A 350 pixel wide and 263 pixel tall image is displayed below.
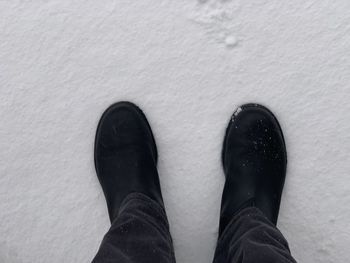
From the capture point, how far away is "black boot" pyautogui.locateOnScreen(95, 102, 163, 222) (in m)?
1.07

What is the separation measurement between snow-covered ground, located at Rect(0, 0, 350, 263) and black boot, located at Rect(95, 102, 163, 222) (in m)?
0.03

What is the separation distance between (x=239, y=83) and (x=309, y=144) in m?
0.25

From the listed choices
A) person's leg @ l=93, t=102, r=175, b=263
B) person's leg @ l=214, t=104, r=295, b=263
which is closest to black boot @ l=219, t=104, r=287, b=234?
person's leg @ l=214, t=104, r=295, b=263

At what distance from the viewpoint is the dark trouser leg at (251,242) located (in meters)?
0.80

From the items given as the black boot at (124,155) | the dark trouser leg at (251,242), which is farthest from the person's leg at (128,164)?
the dark trouser leg at (251,242)

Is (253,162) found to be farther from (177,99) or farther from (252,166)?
(177,99)

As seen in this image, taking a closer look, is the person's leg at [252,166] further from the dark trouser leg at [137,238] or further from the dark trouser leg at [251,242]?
the dark trouser leg at [137,238]

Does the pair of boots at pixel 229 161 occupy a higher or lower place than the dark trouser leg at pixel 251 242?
higher

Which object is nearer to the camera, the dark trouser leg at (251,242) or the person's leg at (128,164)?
the dark trouser leg at (251,242)

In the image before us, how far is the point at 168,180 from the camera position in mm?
1112

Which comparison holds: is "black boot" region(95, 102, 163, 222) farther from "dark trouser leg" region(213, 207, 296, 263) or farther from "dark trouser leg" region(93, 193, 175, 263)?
"dark trouser leg" region(213, 207, 296, 263)

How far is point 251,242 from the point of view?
849 mm

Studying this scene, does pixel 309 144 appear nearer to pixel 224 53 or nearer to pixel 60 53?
pixel 224 53

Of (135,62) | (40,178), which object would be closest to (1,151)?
(40,178)
